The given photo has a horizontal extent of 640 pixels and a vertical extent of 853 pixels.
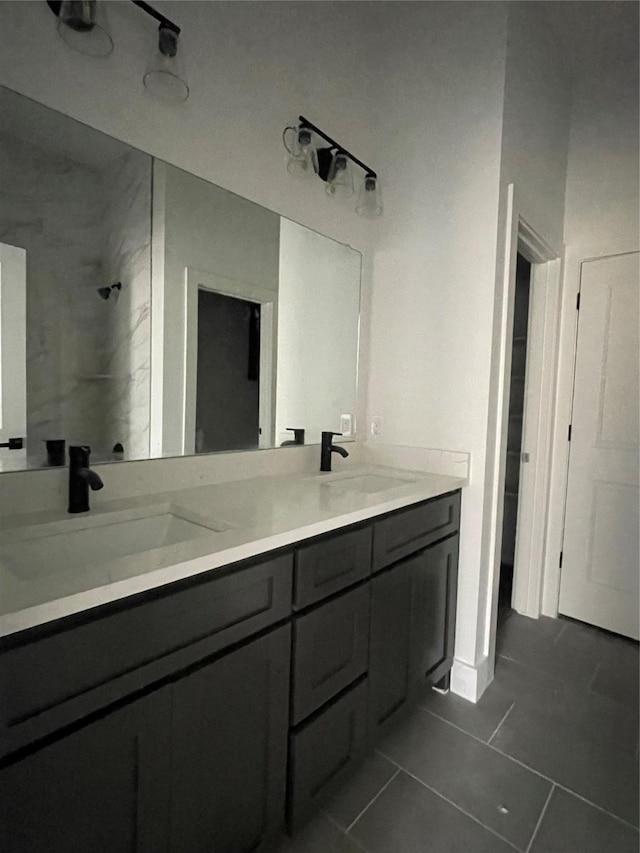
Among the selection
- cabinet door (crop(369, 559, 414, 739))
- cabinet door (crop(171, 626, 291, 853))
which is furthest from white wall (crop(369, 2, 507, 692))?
cabinet door (crop(171, 626, 291, 853))

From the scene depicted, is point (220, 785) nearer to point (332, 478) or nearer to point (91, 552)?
point (91, 552)

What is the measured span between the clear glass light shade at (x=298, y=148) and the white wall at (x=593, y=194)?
1.54 meters

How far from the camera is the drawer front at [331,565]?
1.12 metres

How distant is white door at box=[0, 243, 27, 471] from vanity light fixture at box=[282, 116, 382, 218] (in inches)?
43.2

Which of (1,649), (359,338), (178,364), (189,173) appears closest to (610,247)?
(359,338)

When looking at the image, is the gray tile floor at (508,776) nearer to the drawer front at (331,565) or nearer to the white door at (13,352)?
the drawer front at (331,565)

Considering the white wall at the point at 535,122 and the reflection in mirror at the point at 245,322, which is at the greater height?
the white wall at the point at 535,122

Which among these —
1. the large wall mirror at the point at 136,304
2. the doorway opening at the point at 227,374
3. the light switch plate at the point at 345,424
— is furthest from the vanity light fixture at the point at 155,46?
the light switch plate at the point at 345,424

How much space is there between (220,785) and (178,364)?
3.82 feet

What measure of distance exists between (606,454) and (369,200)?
1.80 m

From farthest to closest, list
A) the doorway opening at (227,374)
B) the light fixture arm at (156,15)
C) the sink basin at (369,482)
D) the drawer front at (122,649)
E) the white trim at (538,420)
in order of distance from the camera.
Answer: the white trim at (538,420) → the sink basin at (369,482) → the doorway opening at (227,374) → the light fixture arm at (156,15) → the drawer front at (122,649)

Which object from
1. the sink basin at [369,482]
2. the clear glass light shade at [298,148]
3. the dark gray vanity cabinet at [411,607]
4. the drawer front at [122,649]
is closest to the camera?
the drawer front at [122,649]

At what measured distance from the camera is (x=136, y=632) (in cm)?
80

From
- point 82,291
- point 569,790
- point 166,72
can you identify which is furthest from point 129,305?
point 569,790
